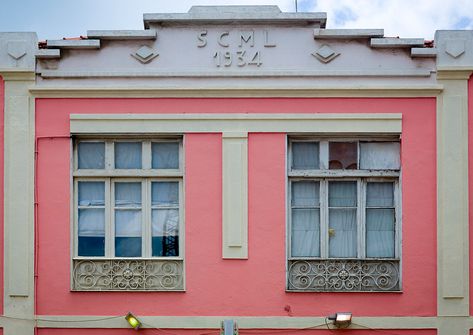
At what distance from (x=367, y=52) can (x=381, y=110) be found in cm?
89

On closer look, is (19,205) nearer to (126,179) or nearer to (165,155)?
(126,179)

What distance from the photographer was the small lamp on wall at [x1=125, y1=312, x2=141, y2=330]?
11523 mm

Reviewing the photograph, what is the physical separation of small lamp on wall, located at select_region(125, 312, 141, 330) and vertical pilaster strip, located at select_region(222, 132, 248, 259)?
5.15ft

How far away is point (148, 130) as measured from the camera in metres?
11.8

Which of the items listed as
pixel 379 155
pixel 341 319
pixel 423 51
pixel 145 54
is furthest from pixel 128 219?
pixel 423 51

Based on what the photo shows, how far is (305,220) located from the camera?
472 inches

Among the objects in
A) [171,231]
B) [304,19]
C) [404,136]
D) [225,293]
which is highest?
[304,19]

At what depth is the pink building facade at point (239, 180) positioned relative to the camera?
11664 millimetres

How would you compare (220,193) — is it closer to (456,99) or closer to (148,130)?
(148,130)

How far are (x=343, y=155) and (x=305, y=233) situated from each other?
1.30m

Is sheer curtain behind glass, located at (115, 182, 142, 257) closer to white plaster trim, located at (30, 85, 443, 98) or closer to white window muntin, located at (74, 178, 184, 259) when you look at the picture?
white window muntin, located at (74, 178, 184, 259)

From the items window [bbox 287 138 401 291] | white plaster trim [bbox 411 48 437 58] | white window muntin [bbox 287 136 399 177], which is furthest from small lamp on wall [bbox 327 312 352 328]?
white plaster trim [bbox 411 48 437 58]

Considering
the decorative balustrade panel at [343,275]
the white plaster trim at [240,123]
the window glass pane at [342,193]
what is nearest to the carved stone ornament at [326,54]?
the white plaster trim at [240,123]

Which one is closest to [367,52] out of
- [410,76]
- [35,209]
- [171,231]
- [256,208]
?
[410,76]
